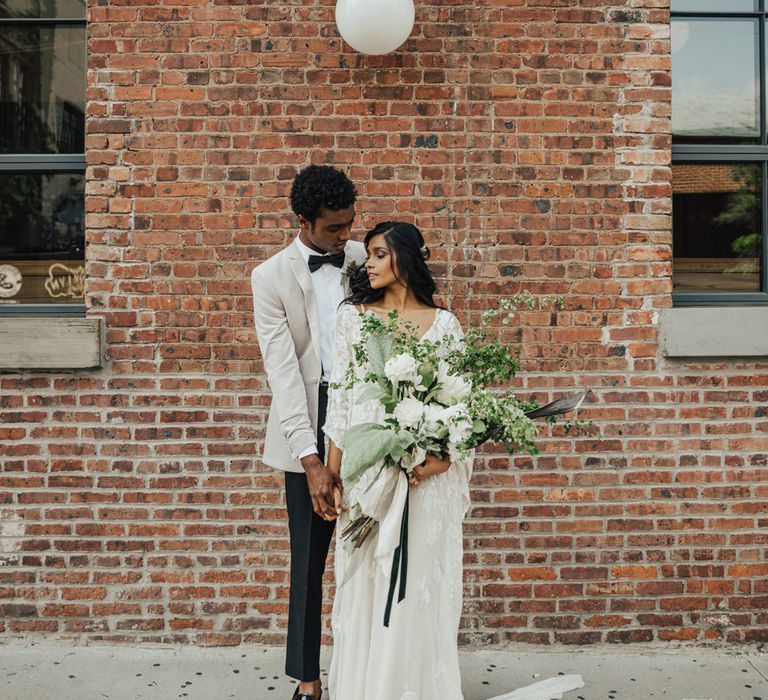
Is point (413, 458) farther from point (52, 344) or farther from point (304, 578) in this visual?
point (52, 344)

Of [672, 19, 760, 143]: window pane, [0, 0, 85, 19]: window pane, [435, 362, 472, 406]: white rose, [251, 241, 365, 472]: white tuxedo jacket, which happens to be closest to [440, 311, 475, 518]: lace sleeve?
[435, 362, 472, 406]: white rose

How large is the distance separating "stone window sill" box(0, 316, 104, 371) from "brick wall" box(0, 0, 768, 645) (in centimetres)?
11

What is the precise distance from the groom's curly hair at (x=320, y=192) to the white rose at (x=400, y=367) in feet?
2.77

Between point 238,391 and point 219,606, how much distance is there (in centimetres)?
109

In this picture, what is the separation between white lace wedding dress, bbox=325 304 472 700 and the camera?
2943 mm

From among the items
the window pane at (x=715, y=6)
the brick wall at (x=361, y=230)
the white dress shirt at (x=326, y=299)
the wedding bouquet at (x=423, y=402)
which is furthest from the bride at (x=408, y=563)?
the window pane at (x=715, y=6)

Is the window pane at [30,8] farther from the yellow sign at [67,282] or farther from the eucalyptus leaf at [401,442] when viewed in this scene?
the eucalyptus leaf at [401,442]

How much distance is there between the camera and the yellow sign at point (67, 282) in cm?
434

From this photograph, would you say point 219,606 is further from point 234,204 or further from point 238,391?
point 234,204

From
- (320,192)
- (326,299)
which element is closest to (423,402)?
(326,299)

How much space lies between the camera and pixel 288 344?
3340 millimetres

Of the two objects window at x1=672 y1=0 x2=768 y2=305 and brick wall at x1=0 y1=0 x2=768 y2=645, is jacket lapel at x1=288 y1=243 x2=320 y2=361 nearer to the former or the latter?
brick wall at x1=0 y1=0 x2=768 y2=645

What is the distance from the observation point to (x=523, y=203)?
4.13 meters

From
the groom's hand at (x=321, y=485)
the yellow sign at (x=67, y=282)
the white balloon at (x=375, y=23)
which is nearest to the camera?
the groom's hand at (x=321, y=485)
